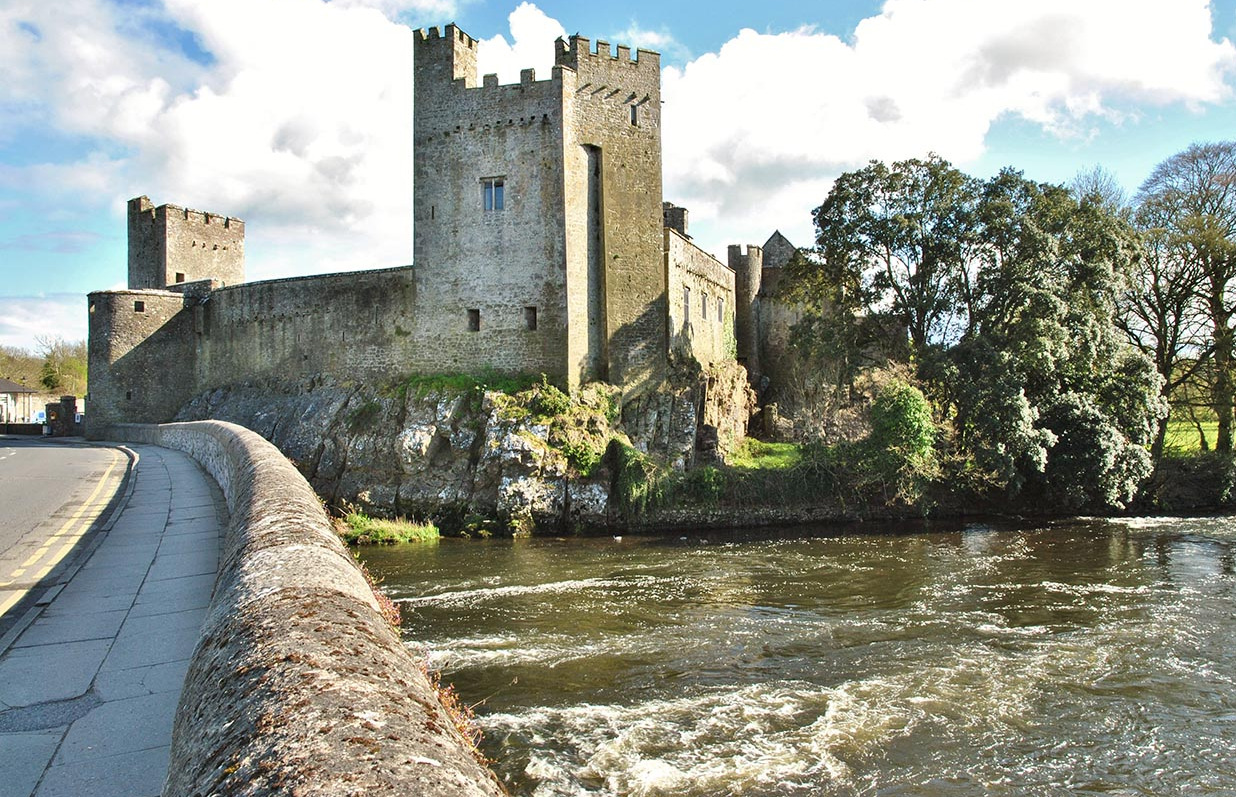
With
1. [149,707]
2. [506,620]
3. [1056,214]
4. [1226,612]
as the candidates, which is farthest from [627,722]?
[1056,214]

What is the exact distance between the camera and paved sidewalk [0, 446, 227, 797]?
14.6 ft

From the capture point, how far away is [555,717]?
10648mm

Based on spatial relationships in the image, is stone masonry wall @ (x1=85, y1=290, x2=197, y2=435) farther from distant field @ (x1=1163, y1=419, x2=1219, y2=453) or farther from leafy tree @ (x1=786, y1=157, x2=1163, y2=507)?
distant field @ (x1=1163, y1=419, x2=1219, y2=453)

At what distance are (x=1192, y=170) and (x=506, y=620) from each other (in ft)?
113

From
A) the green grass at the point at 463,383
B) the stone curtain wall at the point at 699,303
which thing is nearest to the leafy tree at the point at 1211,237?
the stone curtain wall at the point at 699,303

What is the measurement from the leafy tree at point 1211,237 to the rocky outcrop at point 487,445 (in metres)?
18.3

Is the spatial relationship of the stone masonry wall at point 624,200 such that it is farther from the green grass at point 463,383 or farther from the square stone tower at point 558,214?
the green grass at point 463,383

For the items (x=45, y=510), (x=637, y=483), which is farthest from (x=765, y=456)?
(x=45, y=510)

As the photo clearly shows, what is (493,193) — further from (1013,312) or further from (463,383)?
(1013,312)

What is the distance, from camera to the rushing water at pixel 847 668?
915 centimetres

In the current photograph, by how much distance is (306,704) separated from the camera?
311 centimetres

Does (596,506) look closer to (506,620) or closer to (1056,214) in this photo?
(506,620)

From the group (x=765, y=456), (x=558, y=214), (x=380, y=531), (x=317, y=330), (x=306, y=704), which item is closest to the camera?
(x=306, y=704)

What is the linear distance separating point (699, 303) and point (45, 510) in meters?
25.8
